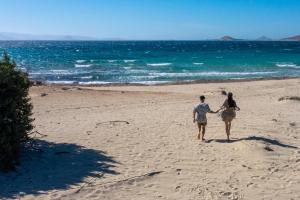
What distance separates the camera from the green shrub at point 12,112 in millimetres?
9906

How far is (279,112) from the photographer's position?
58.6ft

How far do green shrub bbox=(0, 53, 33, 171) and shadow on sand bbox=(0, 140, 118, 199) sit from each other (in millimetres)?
331

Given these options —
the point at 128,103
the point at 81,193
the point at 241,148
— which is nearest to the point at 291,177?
the point at 241,148

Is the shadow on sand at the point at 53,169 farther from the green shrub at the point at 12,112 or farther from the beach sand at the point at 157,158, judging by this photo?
the green shrub at the point at 12,112

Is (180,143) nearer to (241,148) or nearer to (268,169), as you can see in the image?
(241,148)

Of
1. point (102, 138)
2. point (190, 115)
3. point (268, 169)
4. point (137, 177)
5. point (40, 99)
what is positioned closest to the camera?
point (137, 177)

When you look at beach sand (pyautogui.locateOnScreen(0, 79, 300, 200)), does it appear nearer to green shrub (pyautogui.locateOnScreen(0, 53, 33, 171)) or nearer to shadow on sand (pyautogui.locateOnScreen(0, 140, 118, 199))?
shadow on sand (pyautogui.locateOnScreen(0, 140, 118, 199))

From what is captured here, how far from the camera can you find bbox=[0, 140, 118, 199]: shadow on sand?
30.0 ft

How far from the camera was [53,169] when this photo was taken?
10.2m

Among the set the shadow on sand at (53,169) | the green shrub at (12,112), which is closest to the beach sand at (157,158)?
the shadow on sand at (53,169)

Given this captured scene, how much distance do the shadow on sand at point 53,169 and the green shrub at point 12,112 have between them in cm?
33

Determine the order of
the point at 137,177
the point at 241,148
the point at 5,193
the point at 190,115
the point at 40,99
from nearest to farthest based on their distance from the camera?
the point at 5,193, the point at 137,177, the point at 241,148, the point at 190,115, the point at 40,99

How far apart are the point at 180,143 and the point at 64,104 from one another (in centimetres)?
937

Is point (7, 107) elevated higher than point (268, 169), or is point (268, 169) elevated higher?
point (7, 107)
